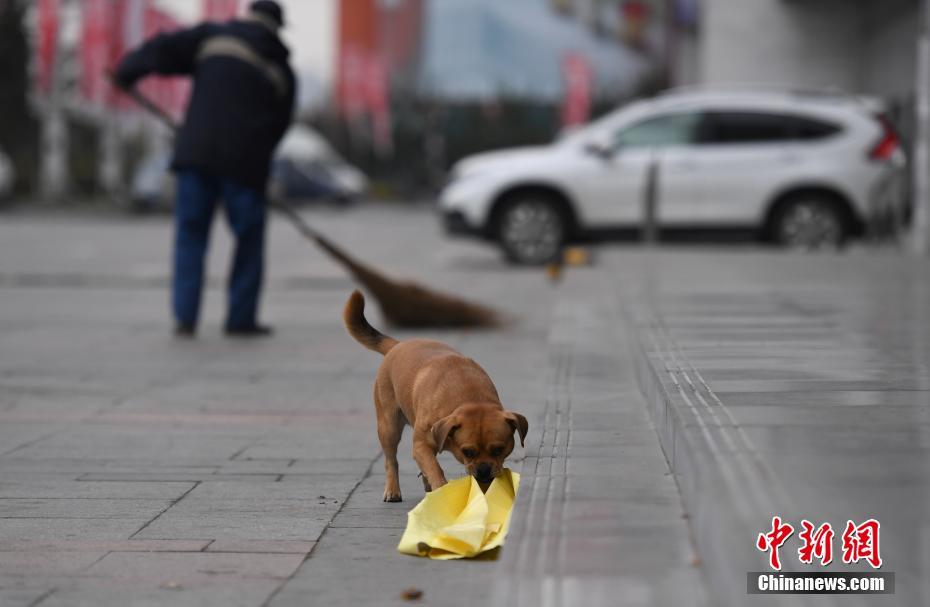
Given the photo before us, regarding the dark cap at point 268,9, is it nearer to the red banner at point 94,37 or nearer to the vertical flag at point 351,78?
the red banner at point 94,37

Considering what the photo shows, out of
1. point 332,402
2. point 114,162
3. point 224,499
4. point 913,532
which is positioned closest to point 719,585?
point 913,532

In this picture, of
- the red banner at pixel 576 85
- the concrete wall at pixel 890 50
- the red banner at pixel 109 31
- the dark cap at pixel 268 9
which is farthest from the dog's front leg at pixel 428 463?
the red banner at pixel 576 85

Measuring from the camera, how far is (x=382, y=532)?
4.74m

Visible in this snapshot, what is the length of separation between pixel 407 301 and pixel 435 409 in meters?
5.73

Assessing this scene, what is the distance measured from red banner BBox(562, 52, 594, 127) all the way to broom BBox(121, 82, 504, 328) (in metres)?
47.9

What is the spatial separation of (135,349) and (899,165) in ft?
30.8

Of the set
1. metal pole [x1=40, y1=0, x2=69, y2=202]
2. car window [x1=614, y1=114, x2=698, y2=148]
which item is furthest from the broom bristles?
metal pole [x1=40, y1=0, x2=69, y2=202]

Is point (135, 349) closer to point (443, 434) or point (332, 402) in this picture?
point (332, 402)

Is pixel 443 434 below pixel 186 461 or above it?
above

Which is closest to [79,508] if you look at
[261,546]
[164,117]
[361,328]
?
[261,546]

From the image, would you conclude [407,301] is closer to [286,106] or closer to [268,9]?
[286,106]

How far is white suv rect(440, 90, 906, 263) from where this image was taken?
656 inches

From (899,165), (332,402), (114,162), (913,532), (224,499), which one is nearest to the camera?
(913,532)

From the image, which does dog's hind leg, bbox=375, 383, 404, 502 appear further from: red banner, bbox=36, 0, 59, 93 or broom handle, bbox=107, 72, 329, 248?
red banner, bbox=36, 0, 59, 93
